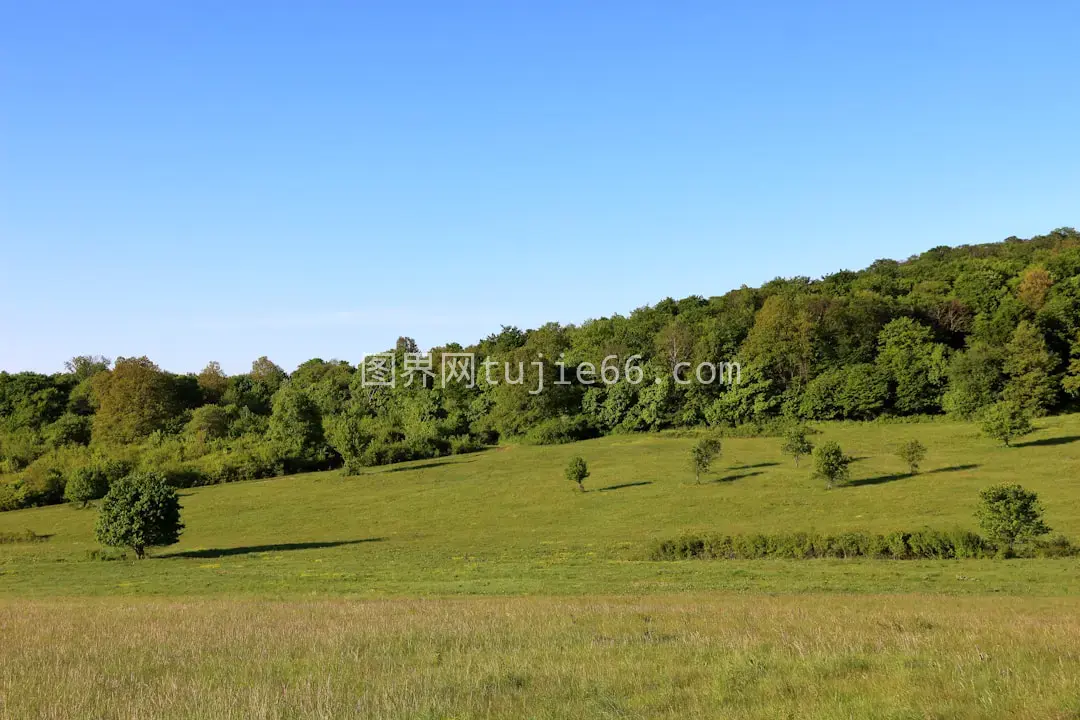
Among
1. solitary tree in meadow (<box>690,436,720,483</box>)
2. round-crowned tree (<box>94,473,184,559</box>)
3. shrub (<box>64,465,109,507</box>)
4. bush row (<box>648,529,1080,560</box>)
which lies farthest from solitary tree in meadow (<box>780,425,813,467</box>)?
shrub (<box>64,465,109,507</box>)

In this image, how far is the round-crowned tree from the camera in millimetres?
49688

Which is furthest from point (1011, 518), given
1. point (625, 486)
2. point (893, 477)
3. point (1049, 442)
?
point (1049, 442)

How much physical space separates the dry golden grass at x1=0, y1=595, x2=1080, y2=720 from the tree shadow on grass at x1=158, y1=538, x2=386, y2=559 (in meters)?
34.6

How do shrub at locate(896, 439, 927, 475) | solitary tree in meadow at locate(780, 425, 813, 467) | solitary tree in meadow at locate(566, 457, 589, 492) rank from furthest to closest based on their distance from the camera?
1. solitary tree in meadow at locate(780, 425, 813, 467)
2. solitary tree in meadow at locate(566, 457, 589, 492)
3. shrub at locate(896, 439, 927, 475)

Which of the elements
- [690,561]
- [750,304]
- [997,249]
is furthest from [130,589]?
[997,249]

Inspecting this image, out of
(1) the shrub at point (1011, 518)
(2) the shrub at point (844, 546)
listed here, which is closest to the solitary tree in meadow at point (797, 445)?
(2) the shrub at point (844, 546)

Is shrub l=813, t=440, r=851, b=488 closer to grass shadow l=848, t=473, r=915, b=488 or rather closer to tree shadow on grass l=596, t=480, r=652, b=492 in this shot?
grass shadow l=848, t=473, r=915, b=488

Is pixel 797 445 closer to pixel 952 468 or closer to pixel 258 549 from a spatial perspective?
pixel 952 468

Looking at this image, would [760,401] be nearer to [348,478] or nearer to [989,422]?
[989,422]

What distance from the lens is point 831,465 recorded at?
211ft

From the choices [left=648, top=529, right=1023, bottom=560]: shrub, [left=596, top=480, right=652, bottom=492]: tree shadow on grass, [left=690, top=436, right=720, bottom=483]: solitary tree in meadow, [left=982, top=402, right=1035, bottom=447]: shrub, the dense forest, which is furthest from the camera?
the dense forest

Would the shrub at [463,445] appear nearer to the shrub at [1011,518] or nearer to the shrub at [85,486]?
the shrub at [85,486]

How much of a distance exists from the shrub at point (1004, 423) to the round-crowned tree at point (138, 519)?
7265cm

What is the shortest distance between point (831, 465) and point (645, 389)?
175 ft
